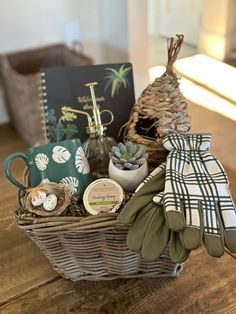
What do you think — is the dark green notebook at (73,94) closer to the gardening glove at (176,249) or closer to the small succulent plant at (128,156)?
the small succulent plant at (128,156)

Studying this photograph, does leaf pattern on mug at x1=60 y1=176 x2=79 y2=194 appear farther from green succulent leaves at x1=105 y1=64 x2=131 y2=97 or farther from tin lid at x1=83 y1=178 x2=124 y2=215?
green succulent leaves at x1=105 y1=64 x2=131 y2=97

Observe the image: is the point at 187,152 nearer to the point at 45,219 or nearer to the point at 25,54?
the point at 45,219

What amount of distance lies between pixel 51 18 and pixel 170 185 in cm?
165

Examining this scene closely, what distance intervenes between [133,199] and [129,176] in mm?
86

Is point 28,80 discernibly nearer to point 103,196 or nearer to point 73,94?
point 73,94

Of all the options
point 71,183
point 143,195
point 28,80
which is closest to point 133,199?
point 143,195

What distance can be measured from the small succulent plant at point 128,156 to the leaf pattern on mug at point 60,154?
0.08 metres

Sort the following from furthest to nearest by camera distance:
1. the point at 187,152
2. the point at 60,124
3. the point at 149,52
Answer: the point at 149,52 → the point at 60,124 → the point at 187,152

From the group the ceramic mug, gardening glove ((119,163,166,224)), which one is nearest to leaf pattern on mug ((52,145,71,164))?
the ceramic mug

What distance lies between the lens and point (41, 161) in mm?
729

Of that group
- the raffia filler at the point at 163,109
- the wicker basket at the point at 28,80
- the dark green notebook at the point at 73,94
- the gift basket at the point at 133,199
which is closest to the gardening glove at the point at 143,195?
the gift basket at the point at 133,199

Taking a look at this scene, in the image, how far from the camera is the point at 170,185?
2.09ft

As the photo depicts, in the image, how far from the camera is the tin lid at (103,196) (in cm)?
68

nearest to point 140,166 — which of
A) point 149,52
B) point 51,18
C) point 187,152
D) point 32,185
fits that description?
point 187,152
